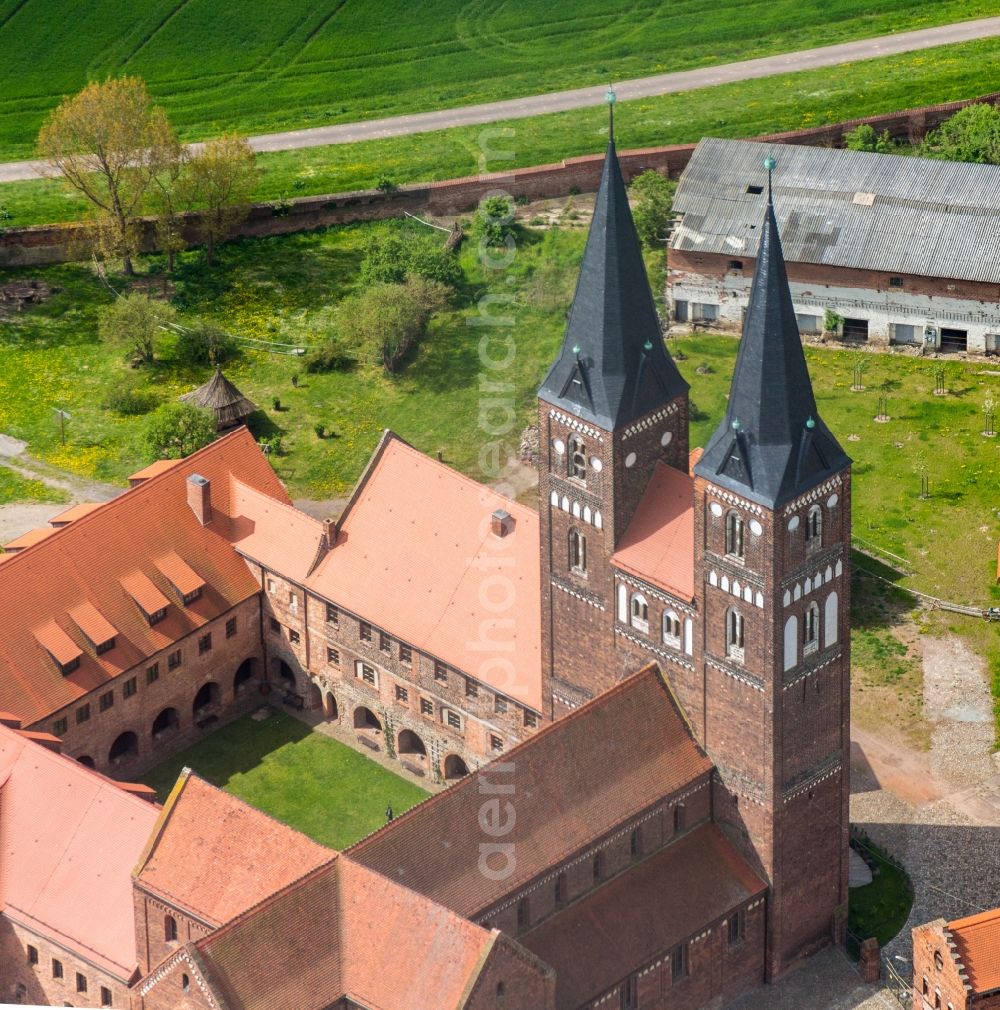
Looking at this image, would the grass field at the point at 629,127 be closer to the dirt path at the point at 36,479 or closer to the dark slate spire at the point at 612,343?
the dirt path at the point at 36,479

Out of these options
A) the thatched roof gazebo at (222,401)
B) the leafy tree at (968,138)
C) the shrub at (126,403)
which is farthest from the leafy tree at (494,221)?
the leafy tree at (968,138)

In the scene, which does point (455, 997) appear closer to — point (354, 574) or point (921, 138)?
point (354, 574)

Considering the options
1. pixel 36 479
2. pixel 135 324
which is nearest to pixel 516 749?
pixel 36 479

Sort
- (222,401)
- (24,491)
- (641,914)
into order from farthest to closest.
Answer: (222,401)
(24,491)
(641,914)

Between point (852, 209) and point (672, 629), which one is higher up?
point (852, 209)

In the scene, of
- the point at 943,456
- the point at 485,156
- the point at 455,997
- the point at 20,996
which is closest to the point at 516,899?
the point at 455,997

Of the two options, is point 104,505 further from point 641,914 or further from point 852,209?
point 852,209
